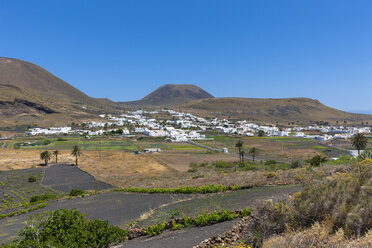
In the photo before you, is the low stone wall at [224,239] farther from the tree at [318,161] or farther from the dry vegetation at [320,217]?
the tree at [318,161]

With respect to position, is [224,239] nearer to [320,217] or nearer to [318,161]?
[320,217]

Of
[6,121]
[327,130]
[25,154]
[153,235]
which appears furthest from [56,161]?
[327,130]

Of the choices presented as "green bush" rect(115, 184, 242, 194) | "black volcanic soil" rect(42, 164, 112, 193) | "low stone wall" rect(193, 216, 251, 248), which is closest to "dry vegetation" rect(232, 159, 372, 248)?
"low stone wall" rect(193, 216, 251, 248)

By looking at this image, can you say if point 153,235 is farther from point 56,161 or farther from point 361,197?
point 56,161

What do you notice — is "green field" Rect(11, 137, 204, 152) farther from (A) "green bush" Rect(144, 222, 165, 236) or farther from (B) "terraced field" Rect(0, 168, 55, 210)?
(A) "green bush" Rect(144, 222, 165, 236)

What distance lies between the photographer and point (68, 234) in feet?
25.6

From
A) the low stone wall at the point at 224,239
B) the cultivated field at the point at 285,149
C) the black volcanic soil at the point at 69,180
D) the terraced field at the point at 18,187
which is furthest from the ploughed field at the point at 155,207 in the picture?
the cultivated field at the point at 285,149

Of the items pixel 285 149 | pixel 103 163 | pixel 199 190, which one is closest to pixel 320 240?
pixel 199 190

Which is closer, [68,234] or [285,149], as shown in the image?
[68,234]

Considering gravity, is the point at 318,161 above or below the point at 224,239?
below

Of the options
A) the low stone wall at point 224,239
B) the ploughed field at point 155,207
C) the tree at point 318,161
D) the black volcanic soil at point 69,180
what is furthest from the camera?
the black volcanic soil at point 69,180

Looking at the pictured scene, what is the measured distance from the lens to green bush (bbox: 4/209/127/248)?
742 cm

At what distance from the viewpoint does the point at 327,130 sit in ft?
465

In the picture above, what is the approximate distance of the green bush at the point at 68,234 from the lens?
7422mm
